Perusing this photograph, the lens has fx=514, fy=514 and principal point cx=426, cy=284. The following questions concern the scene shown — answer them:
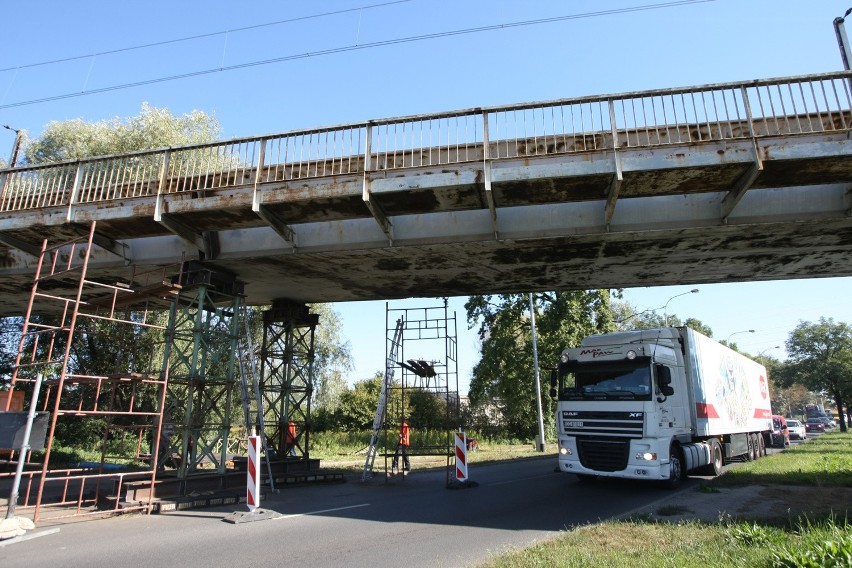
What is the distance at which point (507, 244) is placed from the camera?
450 inches

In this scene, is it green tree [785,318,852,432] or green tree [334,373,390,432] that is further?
green tree [785,318,852,432]

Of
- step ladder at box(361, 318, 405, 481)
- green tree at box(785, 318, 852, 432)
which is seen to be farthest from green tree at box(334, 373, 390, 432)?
green tree at box(785, 318, 852, 432)

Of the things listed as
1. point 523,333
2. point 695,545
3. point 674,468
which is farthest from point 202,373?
point 523,333

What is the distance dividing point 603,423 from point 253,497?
7465mm

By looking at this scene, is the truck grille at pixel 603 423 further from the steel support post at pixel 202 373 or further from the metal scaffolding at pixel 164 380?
the steel support post at pixel 202 373

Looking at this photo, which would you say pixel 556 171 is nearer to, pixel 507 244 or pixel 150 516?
pixel 507 244

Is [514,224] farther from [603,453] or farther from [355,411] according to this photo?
[355,411]

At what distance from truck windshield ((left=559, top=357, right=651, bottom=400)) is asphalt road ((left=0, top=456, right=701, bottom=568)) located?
2.11 metres

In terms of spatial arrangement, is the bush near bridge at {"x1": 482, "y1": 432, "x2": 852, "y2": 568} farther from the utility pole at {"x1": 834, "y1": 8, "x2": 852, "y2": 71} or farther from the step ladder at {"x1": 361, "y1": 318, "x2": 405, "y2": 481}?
the utility pole at {"x1": 834, "y1": 8, "x2": 852, "y2": 71}

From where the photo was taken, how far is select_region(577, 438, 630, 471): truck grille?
11133 mm

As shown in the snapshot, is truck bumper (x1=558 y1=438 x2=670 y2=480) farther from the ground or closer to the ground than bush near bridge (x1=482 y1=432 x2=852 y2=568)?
farther from the ground

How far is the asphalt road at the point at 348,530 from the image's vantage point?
6.31m

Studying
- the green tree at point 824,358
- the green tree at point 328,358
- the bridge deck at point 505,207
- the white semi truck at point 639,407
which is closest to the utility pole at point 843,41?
the bridge deck at point 505,207

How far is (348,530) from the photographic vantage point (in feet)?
25.8
